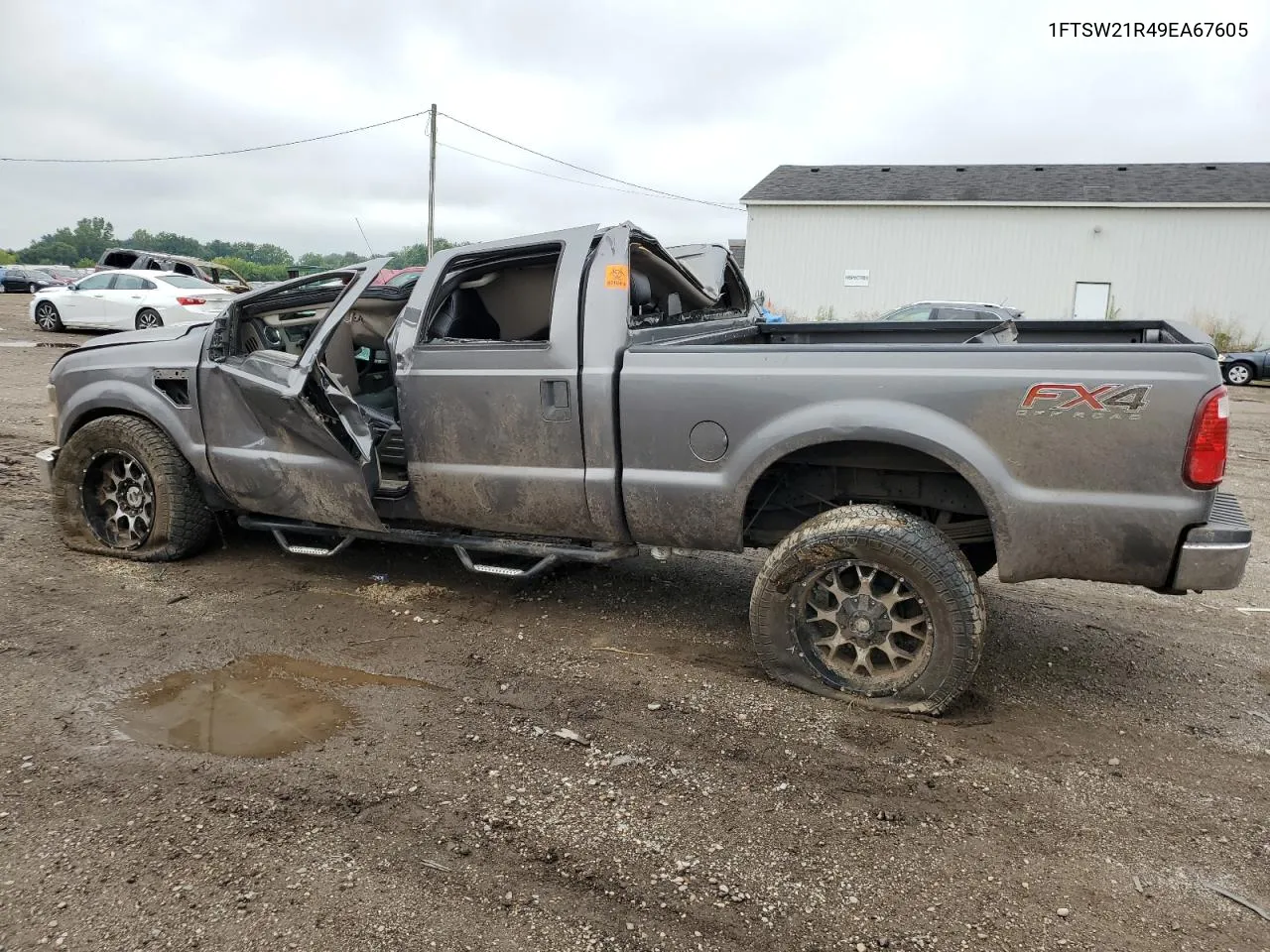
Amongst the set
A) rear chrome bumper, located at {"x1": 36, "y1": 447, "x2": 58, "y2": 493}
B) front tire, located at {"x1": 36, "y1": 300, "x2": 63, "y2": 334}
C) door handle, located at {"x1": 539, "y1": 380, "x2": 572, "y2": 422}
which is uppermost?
front tire, located at {"x1": 36, "y1": 300, "x2": 63, "y2": 334}

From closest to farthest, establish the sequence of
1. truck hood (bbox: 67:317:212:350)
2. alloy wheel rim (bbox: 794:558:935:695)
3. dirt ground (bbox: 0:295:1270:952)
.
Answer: dirt ground (bbox: 0:295:1270:952), alloy wheel rim (bbox: 794:558:935:695), truck hood (bbox: 67:317:212:350)

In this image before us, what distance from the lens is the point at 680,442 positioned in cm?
391

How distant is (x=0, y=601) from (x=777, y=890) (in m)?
4.25

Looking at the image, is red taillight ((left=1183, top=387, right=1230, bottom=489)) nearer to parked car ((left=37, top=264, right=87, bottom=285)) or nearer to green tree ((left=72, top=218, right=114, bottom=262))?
parked car ((left=37, top=264, right=87, bottom=285))

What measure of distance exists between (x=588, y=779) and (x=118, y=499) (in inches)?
149

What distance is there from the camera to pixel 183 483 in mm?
5129

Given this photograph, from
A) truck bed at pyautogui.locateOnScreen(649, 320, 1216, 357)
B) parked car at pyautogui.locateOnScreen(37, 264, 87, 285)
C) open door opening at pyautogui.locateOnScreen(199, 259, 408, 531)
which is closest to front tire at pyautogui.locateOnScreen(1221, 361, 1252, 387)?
truck bed at pyautogui.locateOnScreen(649, 320, 1216, 357)

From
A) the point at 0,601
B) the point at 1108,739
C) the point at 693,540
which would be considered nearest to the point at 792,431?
the point at 693,540

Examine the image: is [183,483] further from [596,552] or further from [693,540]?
[693,540]

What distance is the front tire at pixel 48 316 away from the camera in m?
18.6

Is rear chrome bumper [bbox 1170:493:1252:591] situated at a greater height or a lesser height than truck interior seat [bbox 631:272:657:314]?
lesser

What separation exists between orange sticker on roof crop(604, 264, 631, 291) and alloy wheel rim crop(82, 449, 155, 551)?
297 centimetres

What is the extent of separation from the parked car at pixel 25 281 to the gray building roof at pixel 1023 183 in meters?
28.5

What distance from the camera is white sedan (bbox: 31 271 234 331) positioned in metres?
16.7
